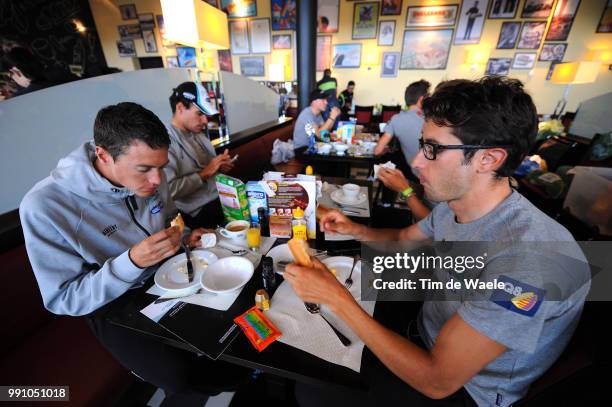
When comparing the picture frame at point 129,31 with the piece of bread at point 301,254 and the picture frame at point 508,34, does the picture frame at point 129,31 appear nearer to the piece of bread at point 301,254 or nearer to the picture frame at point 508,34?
the picture frame at point 508,34

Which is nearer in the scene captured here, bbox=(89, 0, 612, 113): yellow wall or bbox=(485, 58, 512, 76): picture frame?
bbox=(89, 0, 612, 113): yellow wall

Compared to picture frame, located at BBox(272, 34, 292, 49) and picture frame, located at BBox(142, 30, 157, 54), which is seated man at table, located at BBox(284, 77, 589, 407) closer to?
picture frame, located at BBox(272, 34, 292, 49)

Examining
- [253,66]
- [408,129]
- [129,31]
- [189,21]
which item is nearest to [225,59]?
[253,66]

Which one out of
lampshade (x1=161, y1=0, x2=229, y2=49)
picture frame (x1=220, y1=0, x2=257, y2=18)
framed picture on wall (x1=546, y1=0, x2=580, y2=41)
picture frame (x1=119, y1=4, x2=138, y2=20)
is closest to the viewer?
lampshade (x1=161, y1=0, x2=229, y2=49)

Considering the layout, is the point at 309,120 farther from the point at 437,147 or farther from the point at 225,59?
the point at 225,59

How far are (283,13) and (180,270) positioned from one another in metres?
7.62

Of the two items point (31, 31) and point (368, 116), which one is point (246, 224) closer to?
point (368, 116)

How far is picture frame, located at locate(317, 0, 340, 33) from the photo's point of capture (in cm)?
617

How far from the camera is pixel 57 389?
102 centimetres

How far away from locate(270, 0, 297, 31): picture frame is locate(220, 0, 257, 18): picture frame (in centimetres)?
53

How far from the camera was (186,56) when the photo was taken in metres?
7.20

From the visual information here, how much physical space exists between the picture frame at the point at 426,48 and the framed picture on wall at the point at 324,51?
1.83 m

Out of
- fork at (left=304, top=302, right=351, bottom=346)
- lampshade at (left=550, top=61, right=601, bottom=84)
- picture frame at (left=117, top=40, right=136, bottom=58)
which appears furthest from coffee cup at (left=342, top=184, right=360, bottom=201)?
picture frame at (left=117, top=40, right=136, bottom=58)

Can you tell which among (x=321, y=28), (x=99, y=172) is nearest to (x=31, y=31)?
(x=321, y=28)
